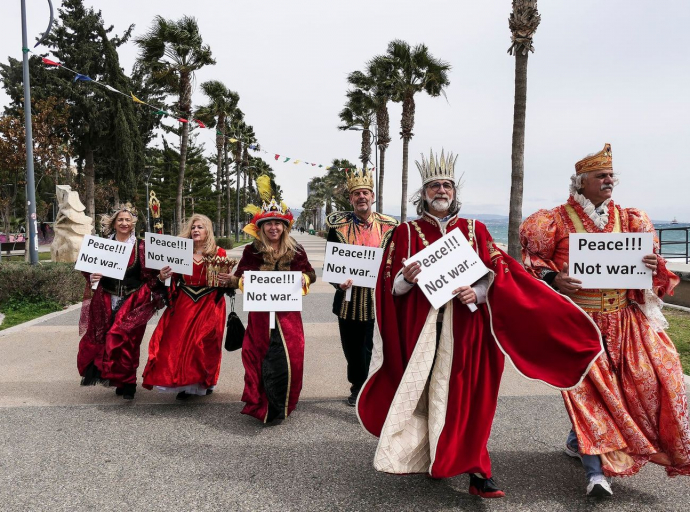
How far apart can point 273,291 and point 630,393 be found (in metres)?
2.77

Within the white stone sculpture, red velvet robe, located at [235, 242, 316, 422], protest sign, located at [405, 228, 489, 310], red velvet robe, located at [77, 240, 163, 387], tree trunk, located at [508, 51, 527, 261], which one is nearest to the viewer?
protest sign, located at [405, 228, 489, 310]

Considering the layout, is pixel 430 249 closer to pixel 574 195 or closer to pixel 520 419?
pixel 574 195

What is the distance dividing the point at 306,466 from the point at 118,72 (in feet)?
121

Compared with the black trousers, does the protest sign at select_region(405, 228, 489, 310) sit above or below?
above

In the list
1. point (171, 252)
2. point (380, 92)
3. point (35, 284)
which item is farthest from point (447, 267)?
point (380, 92)

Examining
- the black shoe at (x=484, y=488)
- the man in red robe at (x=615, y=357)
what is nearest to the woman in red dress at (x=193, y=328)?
the black shoe at (x=484, y=488)

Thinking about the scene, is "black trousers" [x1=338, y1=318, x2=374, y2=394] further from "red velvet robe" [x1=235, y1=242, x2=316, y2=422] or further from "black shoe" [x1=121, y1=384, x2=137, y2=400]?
"black shoe" [x1=121, y1=384, x2=137, y2=400]

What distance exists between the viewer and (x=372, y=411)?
3389 mm

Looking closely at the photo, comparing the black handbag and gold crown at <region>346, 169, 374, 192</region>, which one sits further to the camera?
gold crown at <region>346, 169, 374, 192</region>

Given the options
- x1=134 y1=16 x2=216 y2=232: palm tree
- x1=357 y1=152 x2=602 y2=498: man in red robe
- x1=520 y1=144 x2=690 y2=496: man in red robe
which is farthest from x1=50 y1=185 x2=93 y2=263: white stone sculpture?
x1=520 y1=144 x2=690 y2=496: man in red robe

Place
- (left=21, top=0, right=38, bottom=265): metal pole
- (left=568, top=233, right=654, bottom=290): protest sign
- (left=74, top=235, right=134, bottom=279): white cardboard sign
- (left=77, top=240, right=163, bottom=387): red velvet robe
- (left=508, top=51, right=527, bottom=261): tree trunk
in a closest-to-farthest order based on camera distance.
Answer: (left=568, top=233, right=654, bottom=290): protest sign < (left=77, top=240, right=163, bottom=387): red velvet robe < (left=74, top=235, right=134, bottom=279): white cardboard sign < (left=508, top=51, right=527, bottom=261): tree trunk < (left=21, top=0, right=38, bottom=265): metal pole

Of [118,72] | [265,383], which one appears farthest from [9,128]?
[265,383]

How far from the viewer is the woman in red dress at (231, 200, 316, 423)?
4461 mm

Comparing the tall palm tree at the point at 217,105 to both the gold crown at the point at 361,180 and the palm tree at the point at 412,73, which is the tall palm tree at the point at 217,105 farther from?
the gold crown at the point at 361,180
